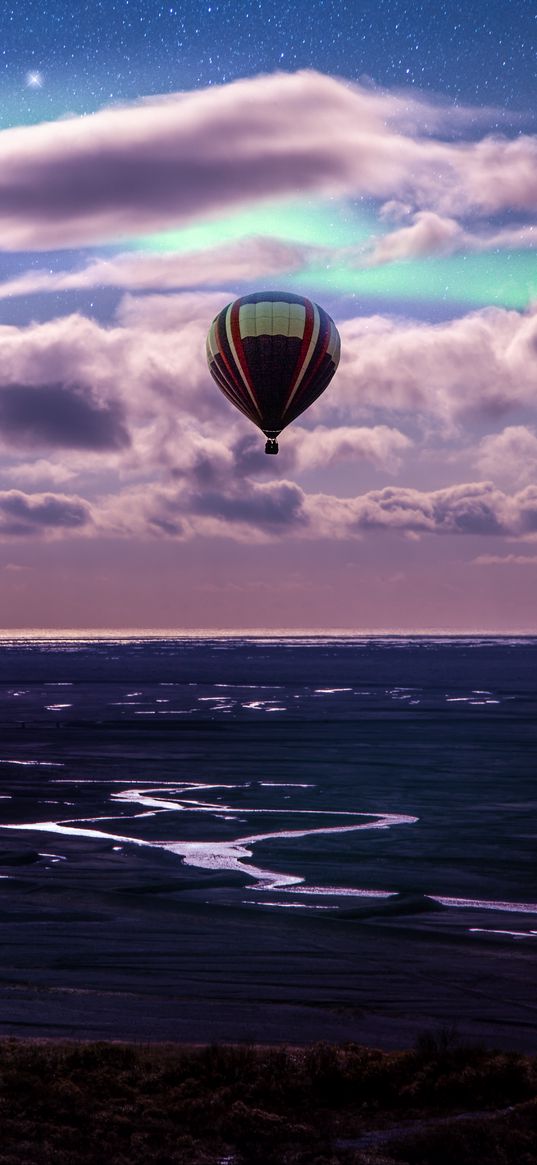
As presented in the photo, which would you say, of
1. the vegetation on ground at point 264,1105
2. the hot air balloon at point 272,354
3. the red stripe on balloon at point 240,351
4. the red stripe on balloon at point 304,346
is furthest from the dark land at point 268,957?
the red stripe on balloon at point 304,346

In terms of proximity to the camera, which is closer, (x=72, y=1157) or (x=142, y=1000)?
(x=72, y=1157)

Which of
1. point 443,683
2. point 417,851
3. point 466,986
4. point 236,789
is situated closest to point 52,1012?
point 466,986

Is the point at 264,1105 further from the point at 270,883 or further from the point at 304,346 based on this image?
the point at 304,346

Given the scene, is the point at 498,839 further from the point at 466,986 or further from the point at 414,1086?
the point at 414,1086

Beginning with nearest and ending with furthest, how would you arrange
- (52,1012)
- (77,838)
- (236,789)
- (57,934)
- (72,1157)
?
(72,1157) → (52,1012) → (57,934) → (77,838) → (236,789)

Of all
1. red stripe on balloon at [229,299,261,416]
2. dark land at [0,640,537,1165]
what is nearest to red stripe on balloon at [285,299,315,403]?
red stripe on balloon at [229,299,261,416]
